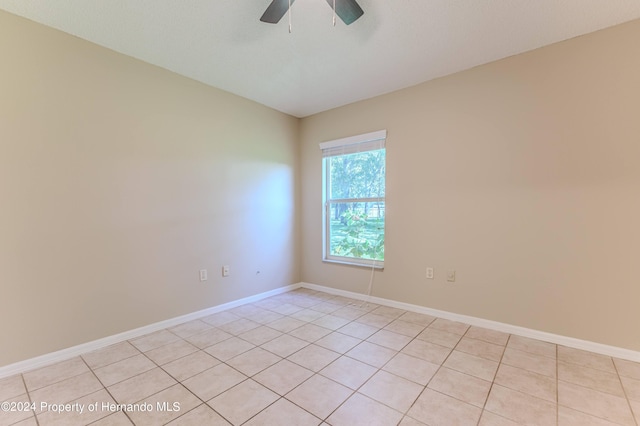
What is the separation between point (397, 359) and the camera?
2139 mm

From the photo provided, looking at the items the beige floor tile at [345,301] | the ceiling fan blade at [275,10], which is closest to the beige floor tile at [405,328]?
the beige floor tile at [345,301]

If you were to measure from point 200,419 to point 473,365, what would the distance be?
1.85 m

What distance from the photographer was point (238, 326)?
2.77 m

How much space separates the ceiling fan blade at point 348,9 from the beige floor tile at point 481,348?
8.44ft

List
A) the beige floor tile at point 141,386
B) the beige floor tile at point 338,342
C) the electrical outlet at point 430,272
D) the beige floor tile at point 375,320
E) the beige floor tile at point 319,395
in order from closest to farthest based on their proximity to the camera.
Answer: the beige floor tile at point 319,395 → the beige floor tile at point 141,386 → the beige floor tile at point 338,342 → the beige floor tile at point 375,320 → the electrical outlet at point 430,272

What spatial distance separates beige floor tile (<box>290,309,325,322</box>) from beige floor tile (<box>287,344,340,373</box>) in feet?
1.95

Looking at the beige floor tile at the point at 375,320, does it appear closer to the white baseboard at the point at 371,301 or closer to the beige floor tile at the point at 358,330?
the beige floor tile at the point at 358,330

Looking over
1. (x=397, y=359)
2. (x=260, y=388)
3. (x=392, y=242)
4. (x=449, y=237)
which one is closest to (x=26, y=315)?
(x=260, y=388)

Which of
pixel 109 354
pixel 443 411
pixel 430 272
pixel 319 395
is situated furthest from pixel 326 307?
pixel 109 354

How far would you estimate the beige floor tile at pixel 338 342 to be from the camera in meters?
2.32

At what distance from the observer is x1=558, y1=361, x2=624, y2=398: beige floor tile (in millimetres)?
1771

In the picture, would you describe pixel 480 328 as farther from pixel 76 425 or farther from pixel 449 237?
pixel 76 425

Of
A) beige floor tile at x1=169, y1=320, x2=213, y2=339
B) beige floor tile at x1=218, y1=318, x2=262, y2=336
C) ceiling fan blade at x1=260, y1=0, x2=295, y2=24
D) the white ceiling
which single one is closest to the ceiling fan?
ceiling fan blade at x1=260, y1=0, x2=295, y2=24

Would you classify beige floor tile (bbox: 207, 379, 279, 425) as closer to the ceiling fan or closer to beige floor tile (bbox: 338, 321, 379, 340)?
beige floor tile (bbox: 338, 321, 379, 340)
